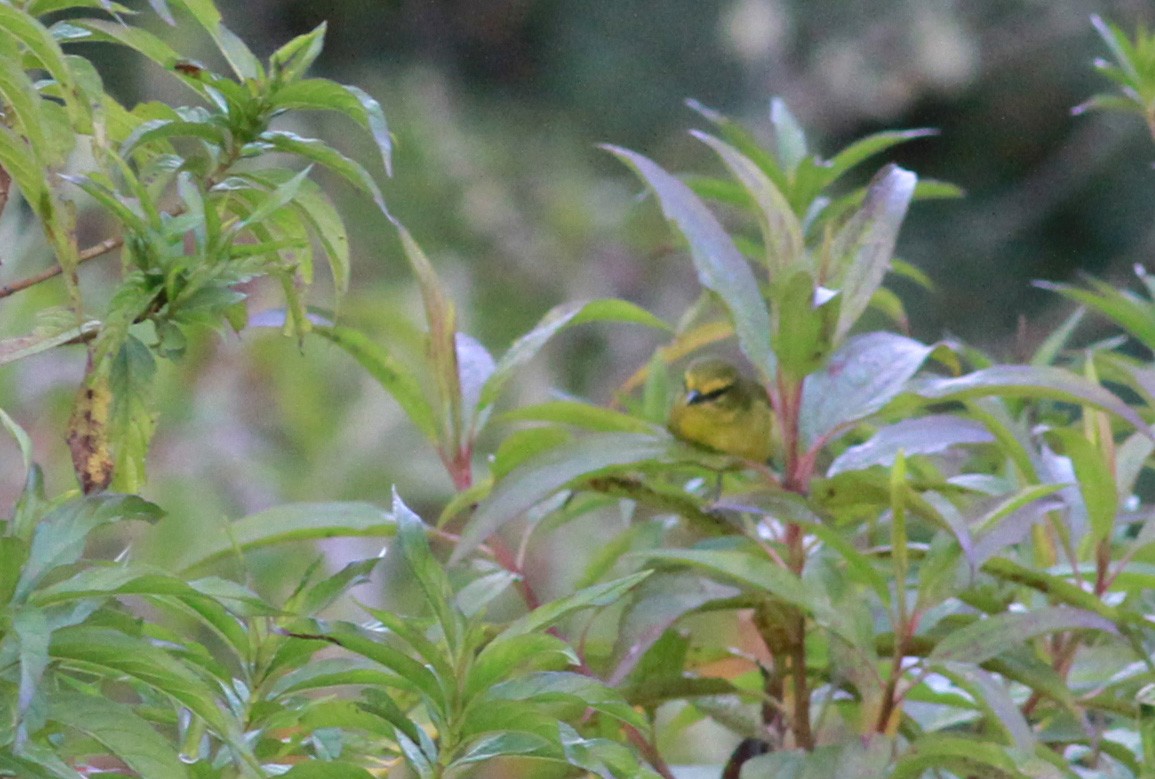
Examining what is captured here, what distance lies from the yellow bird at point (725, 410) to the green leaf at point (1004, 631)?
0.73 ft

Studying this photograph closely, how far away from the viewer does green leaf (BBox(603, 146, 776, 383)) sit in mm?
526

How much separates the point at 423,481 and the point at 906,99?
180 cm

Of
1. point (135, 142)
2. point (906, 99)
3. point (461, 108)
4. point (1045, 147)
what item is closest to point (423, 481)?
point (135, 142)

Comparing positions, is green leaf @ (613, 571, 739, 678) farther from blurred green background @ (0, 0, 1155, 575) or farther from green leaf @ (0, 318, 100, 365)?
blurred green background @ (0, 0, 1155, 575)

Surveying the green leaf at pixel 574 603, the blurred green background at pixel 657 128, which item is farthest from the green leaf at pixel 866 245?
the blurred green background at pixel 657 128

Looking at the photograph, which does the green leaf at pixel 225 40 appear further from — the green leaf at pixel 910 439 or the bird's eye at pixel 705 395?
the bird's eye at pixel 705 395

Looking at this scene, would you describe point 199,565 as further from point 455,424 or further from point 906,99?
point 906,99

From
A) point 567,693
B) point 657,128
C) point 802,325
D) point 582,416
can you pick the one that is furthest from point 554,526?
point 657,128

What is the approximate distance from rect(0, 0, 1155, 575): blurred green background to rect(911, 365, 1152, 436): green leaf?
1477 mm

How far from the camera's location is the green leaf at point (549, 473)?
1.57 feet

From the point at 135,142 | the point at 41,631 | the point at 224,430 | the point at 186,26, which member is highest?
the point at 186,26

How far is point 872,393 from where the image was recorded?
20.5 inches

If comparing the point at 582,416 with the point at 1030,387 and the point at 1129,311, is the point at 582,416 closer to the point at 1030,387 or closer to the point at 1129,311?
the point at 1030,387

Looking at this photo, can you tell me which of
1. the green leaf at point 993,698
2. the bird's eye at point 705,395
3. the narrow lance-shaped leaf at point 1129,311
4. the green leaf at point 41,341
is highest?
the green leaf at point 41,341
